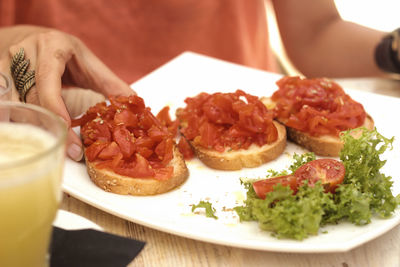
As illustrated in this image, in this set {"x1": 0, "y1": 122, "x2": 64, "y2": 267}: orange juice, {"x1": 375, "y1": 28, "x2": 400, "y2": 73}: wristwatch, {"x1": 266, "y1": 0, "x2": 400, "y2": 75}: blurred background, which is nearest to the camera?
{"x1": 0, "y1": 122, "x2": 64, "y2": 267}: orange juice

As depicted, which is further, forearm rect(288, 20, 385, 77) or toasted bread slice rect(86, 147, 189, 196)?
forearm rect(288, 20, 385, 77)

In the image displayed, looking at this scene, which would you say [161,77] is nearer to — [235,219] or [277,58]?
[235,219]

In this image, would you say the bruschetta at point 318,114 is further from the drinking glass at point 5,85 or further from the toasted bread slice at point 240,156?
the drinking glass at point 5,85

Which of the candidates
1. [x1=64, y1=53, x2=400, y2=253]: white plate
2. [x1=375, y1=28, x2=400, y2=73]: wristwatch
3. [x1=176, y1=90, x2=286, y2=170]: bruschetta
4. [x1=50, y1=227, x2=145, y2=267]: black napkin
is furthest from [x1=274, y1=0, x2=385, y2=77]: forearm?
[x1=50, y1=227, x2=145, y2=267]: black napkin

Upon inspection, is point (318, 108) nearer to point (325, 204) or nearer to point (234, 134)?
point (234, 134)

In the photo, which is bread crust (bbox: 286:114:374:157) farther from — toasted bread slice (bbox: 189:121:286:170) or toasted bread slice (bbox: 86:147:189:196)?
toasted bread slice (bbox: 86:147:189:196)

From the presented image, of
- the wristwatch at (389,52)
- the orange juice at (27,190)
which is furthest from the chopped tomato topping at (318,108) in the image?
the orange juice at (27,190)
